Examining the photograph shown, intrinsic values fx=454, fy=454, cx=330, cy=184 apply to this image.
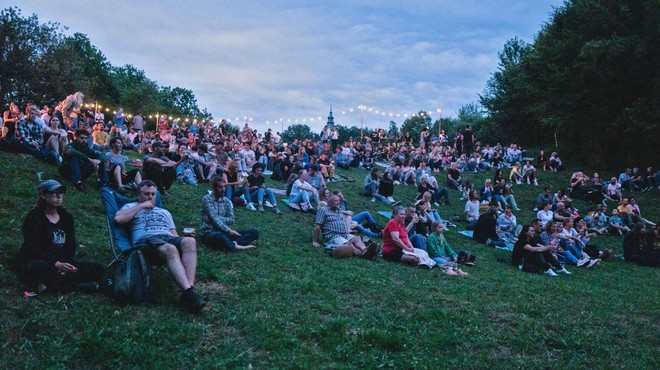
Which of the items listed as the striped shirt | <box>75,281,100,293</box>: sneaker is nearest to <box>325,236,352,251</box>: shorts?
the striped shirt

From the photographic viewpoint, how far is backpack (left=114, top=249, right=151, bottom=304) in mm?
4977

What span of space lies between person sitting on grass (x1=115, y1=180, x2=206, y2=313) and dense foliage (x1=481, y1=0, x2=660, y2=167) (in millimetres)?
27200

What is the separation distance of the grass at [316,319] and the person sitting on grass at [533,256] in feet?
4.82

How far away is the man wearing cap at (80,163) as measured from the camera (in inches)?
397

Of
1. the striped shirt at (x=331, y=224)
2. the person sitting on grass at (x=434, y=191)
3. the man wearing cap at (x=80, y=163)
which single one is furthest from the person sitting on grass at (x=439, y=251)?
the person sitting on grass at (x=434, y=191)

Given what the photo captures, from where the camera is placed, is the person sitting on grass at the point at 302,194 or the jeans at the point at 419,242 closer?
the jeans at the point at 419,242

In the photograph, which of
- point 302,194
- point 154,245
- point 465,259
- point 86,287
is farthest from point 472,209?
point 86,287

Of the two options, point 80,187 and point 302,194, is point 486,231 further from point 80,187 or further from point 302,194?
point 80,187

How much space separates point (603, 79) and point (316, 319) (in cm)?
2857

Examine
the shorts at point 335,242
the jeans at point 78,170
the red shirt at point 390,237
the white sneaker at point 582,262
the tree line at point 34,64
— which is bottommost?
the white sneaker at point 582,262

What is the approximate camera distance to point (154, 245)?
5492mm

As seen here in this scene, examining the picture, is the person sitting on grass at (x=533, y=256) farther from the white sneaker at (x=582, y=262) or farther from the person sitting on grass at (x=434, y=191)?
the person sitting on grass at (x=434, y=191)

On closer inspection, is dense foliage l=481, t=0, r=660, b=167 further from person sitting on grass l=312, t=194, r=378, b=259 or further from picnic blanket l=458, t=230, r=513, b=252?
person sitting on grass l=312, t=194, r=378, b=259

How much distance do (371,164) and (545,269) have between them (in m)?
17.4
